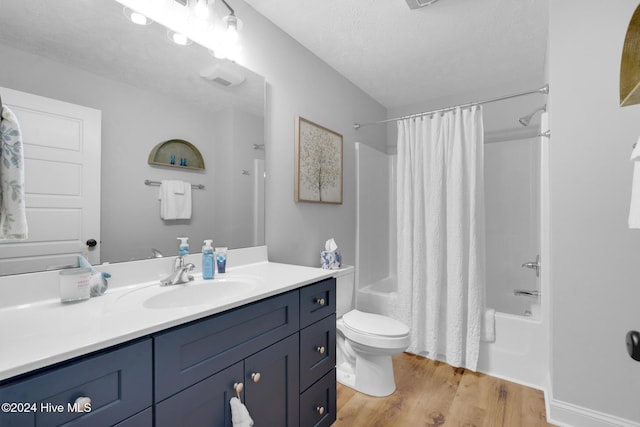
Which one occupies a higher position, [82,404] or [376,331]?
[82,404]

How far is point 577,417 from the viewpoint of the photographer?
1.56 m

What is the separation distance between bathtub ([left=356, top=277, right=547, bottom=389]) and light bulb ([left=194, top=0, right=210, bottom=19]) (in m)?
2.57


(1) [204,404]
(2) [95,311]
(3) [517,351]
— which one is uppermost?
(2) [95,311]

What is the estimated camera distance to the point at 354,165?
2.75 meters

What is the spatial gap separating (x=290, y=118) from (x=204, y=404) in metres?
1.67

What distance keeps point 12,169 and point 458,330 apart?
2503mm

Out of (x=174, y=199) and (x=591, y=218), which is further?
(x=591, y=218)

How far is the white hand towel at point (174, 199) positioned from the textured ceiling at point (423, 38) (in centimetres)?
117

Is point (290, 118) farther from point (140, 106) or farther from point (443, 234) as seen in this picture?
point (443, 234)

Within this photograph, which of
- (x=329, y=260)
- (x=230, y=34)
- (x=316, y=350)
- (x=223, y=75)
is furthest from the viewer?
(x=329, y=260)

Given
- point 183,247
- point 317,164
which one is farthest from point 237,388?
point 317,164

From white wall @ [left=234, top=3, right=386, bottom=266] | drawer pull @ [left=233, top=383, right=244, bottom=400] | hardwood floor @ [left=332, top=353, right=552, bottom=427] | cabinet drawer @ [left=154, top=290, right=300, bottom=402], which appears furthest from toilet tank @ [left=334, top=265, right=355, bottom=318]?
drawer pull @ [left=233, top=383, right=244, bottom=400]

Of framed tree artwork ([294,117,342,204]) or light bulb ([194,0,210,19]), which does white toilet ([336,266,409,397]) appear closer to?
framed tree artwork ([294,117,342,204])

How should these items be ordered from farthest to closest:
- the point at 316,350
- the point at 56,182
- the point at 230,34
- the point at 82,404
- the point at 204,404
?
the point at 230,34 < the point at 316,350 < the point at 56,182 < the point at 204,404 < the point at 82,404
